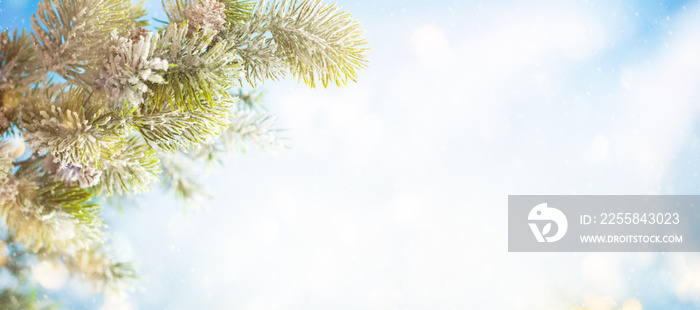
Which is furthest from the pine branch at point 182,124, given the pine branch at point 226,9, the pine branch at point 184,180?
the pine branch at point 184,180

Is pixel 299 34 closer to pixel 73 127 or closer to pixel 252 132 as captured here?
pixel 73 127

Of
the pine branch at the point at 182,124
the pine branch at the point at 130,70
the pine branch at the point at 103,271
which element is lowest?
the pine branch at the point at 103,271

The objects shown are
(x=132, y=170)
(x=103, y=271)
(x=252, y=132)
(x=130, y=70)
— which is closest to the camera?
(x=130, y=70)

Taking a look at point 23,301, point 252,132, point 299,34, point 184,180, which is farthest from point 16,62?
point 23,301

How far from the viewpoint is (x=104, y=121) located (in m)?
0.52

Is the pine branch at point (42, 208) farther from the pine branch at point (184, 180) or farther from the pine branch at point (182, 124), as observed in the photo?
the pine branch at point (184, 180)

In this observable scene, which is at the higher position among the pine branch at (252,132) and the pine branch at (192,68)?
the pine branch at (252,132)

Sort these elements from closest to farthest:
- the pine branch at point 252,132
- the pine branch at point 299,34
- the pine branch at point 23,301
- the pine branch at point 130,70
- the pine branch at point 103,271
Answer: the pine branch at point 130,70, the pine branch at point 299,34, the pine branch at point 252,132, the pine branch at point 103,271, the pine branch at point 23,301

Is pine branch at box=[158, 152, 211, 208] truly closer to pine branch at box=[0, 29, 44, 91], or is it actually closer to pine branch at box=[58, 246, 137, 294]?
pine branch at box=[58, 246, 137, 294]

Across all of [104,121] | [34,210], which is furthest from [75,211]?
[104,121]

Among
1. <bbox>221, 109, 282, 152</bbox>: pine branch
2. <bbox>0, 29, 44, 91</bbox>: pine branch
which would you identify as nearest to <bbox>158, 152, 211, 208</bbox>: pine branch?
<bbox>221, 109, 282, 152</bbox>: pine branch

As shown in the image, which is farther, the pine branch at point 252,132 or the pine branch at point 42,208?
the pine branch at point 252,132

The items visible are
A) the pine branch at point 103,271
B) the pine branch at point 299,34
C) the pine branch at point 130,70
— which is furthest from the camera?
the pine branch at point 103,271

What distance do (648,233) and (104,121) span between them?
653 centimetres
